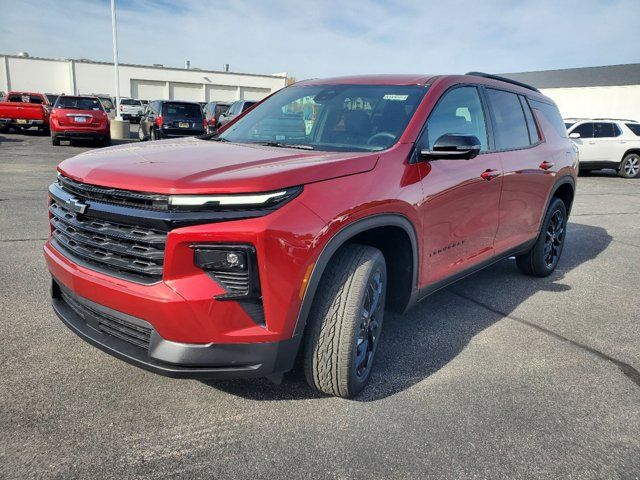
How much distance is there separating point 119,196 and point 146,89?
55845 mm

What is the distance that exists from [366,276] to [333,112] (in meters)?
1.42

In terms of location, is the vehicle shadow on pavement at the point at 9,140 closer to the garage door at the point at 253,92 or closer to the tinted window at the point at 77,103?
the tinted window at the point at 77,103

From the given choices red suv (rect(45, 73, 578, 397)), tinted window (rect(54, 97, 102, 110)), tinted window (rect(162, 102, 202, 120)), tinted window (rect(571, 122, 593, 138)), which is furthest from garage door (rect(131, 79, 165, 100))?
red suv (rect(45, 73, 578, 397))

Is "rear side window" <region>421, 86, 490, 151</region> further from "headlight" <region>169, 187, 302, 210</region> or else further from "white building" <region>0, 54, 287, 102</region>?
"white building" <region>0, 54, 287, 102</region>

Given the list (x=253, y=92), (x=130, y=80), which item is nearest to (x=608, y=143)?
(x=130, y=80)

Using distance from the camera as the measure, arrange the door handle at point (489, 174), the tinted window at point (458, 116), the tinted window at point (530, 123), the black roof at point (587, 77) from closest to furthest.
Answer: the tinted window at point (458, 116) < the door handle at point (489, 174) < the tinted window at point (530, 123) < the black roof at point (587, 77)

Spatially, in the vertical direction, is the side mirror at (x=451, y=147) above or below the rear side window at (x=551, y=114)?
below

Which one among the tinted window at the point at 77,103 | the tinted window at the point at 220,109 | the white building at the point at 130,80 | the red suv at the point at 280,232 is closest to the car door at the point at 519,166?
the red suv at the point at 280,232

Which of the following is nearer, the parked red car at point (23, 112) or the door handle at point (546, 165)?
the door handle at point (546, 165)

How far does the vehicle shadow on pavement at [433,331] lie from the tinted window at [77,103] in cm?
1618

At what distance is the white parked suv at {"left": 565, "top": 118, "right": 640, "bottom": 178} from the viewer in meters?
15.9

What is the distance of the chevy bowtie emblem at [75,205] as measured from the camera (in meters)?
2.49

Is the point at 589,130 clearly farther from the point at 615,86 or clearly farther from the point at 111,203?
the point at 615,86

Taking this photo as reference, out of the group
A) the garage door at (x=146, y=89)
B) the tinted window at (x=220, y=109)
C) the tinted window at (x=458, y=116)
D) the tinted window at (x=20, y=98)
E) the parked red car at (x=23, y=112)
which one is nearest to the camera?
the tinted window at (x=458, y=116)
